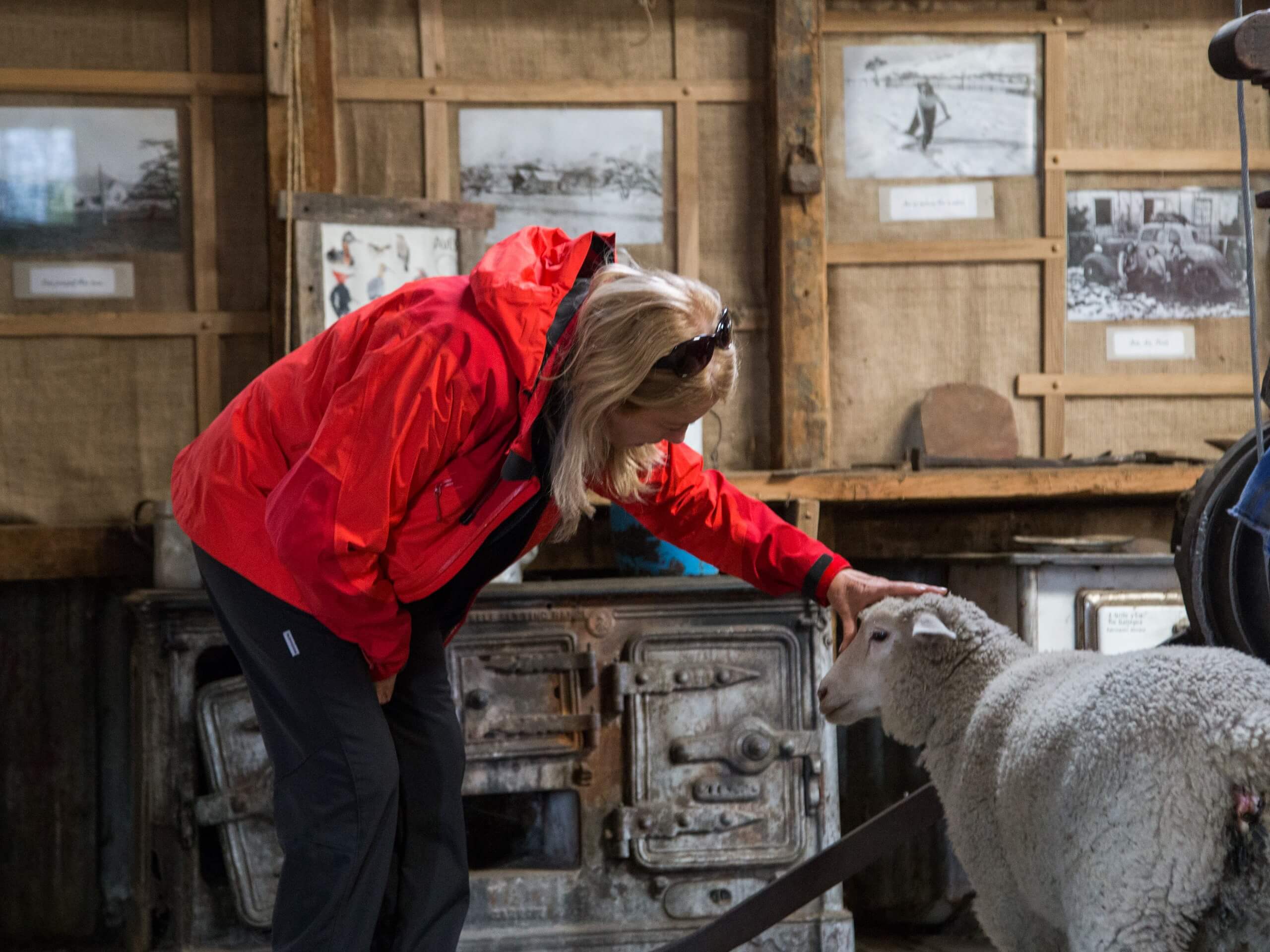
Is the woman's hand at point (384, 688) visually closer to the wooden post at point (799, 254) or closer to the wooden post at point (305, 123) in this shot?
the wooden post at point (305, 123)

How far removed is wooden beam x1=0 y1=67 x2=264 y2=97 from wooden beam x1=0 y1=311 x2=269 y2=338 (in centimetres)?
73

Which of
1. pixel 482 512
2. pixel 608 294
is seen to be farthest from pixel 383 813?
pixel 608 294

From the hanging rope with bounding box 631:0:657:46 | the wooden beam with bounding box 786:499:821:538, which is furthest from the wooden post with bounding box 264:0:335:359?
the wooden beam with bounding box 786:499:821:538

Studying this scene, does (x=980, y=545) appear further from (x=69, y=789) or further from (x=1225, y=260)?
(x=69, y=789)

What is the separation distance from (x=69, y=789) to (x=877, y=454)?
299 centimetres

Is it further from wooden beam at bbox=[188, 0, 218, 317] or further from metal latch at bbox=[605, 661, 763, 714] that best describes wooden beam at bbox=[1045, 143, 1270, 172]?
wooden beam at bbox=[188, 0, 218, 317]

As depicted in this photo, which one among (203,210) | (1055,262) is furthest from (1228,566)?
(203,210)

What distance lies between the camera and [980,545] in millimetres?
4297

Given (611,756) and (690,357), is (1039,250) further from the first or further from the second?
(690,357)

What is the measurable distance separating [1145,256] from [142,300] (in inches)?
137

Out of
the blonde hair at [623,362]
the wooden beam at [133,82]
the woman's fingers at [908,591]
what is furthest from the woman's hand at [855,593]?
the wooden beam at [133,82]

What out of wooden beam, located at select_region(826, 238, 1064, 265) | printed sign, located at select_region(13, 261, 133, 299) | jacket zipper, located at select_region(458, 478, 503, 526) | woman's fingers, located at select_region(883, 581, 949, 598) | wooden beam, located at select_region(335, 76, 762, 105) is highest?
wooden beam, located at select_region(335, 76, 762, 105)

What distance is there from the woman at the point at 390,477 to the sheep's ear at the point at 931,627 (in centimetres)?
59

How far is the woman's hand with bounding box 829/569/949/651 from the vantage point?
247cm
